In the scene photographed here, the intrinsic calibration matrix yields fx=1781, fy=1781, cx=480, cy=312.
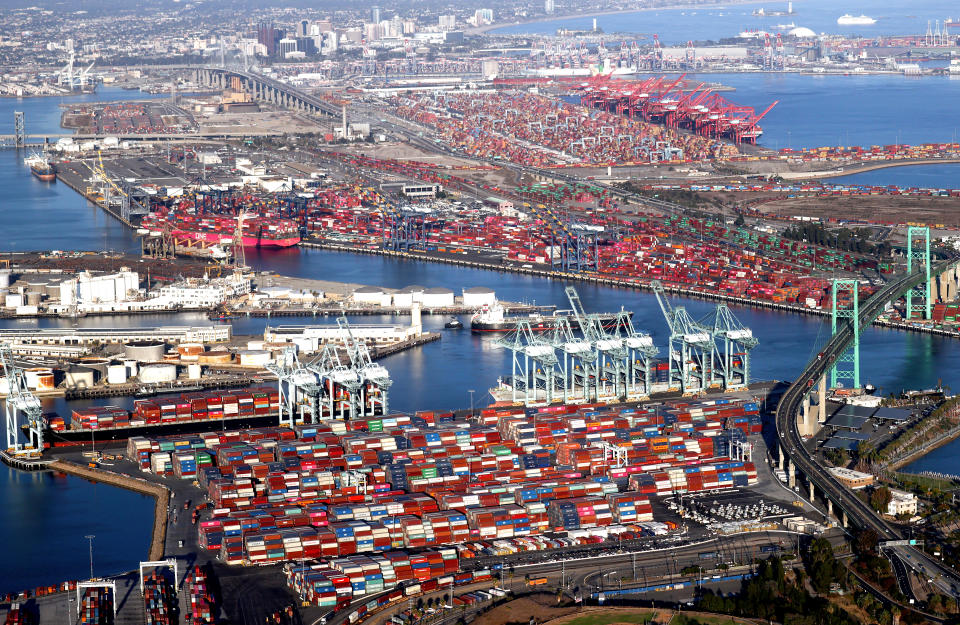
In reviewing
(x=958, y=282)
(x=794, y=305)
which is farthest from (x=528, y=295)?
(x=958, y=282)

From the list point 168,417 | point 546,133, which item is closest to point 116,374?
point 168,417

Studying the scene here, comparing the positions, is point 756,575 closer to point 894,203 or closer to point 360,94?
point 894,203

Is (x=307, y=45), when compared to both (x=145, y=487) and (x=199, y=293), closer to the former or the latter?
(x=199, y=293)

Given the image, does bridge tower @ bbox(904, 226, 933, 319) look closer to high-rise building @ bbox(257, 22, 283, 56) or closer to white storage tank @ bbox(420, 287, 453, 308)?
white storage tank @ bbox(420, 287, 453, 308)

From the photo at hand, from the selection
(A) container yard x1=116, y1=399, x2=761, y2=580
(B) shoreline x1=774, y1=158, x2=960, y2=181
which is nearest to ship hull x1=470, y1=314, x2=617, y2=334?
(A) container yard x1=116, y1=399, x2=761, y2=580

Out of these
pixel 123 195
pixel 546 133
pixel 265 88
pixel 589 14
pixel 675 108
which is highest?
pixel 589 14

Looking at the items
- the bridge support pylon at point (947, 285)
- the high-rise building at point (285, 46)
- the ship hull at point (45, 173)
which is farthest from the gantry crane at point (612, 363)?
the high-rise building at point (285, 46)

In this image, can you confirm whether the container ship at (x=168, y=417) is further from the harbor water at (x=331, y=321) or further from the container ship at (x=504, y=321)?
the container ship at (x=504, y=321)
